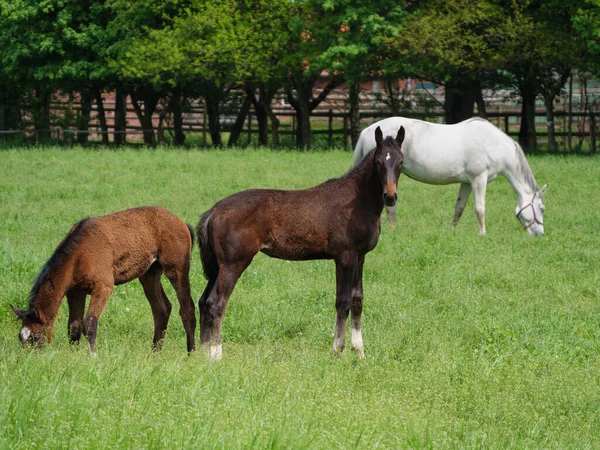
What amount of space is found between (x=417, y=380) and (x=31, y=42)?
32.7 meters

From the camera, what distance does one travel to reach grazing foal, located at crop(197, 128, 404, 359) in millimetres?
7988

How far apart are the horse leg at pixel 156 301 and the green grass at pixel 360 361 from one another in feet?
0.69

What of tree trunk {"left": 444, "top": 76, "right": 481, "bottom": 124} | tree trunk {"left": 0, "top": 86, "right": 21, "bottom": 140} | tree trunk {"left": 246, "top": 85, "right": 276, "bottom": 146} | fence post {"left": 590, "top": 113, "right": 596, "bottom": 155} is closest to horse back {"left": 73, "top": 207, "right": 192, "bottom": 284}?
fence post {"left": 590, "top": 113, "right": 596, "bottom": 155}

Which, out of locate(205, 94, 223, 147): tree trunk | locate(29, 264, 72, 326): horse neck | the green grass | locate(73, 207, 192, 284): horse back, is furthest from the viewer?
locate(205, 94, 223, 147): tree trunk

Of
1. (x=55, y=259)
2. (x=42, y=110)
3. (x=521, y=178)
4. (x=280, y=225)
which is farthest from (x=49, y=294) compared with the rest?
(x=42, y=110)

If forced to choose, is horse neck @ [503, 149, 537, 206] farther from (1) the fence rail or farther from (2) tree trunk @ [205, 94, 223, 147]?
(2) tree trunk @ [205, 94, 223, 147]

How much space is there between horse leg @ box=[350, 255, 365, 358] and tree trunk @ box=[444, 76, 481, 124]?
26.2 metres

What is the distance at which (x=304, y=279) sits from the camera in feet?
36.5

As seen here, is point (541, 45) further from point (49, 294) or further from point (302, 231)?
point (49, 294)

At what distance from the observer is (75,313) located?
7.72 m

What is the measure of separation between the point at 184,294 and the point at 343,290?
1394 mm

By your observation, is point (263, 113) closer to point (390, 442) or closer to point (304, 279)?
point (304, 279)

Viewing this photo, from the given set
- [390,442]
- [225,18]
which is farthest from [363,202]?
[225,18]

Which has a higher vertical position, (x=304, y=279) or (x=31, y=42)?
(x=31, y=42)
